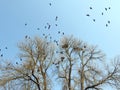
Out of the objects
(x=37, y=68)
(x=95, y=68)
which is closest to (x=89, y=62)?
(x=95, y=68)

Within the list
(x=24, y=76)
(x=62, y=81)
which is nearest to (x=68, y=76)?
(x=62, y=81)

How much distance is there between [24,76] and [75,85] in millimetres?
4319

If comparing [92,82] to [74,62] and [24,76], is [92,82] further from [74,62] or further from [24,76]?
[24,76]

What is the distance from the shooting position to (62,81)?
46375mm

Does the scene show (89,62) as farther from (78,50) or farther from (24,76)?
(24,76)

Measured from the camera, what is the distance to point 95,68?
46.2 meters

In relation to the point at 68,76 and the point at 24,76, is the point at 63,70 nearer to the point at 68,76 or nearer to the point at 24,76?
the point at 68,76

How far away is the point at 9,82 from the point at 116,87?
8784 mm

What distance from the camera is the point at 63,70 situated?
4666cm

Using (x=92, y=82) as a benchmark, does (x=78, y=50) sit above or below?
above

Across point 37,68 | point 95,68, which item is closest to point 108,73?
point 95,68

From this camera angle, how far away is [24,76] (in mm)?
45250

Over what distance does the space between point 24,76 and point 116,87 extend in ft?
25.0

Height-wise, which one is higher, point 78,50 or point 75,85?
point 78,50
